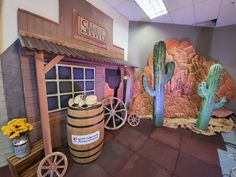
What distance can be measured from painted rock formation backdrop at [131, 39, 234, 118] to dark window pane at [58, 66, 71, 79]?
2.41 m

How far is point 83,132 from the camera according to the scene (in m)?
1.63

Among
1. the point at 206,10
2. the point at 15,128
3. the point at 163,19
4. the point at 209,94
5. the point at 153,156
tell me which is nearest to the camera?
the point at 15,128

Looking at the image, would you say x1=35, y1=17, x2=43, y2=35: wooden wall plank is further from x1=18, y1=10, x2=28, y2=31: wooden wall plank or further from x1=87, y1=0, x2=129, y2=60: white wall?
x1=87, y1=0, x2=129, y2=60: white wall

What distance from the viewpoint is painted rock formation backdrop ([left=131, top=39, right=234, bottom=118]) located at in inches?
145

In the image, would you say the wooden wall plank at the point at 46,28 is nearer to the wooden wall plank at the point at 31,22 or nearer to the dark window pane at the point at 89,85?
the wooden wall plank at the point at 31,22

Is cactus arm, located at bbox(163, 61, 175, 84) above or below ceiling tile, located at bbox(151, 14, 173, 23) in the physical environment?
below

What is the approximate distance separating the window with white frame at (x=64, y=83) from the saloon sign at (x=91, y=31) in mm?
735

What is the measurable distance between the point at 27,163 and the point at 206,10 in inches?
188

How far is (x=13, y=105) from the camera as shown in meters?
1.57

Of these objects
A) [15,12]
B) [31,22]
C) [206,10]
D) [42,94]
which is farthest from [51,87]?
[206,10]

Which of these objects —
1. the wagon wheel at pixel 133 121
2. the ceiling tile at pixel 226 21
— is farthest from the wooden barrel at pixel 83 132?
the ceiling tile at pixel 226 21

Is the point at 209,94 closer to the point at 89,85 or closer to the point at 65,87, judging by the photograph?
the point at 89,85

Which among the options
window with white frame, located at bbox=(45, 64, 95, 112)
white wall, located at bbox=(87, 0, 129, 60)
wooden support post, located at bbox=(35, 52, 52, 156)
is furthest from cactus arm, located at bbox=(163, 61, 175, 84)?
wooden support post, located at bbox=(35, 52, 52, 156)

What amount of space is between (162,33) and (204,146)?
3476 mm
